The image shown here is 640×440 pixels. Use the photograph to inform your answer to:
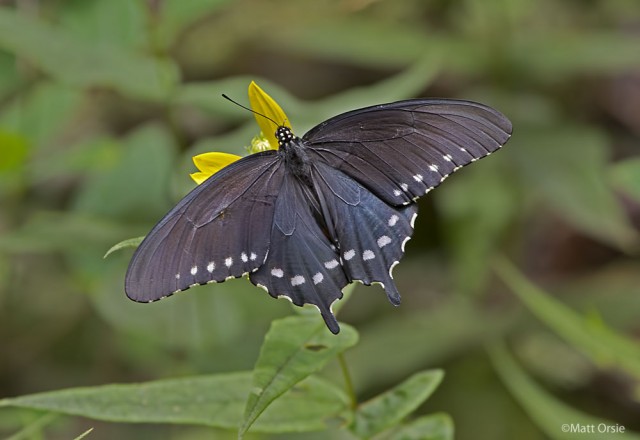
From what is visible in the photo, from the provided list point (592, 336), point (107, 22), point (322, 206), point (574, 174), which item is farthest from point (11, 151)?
point (574, 174)

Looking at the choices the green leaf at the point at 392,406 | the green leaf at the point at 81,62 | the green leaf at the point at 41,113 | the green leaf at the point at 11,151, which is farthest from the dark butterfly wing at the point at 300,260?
the green leaf at the point at 41,113

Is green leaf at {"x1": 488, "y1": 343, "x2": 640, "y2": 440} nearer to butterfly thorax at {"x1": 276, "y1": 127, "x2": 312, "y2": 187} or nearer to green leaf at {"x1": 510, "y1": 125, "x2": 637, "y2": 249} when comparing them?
green leaf at {"x1": 510, "y1": 125, "x2": 637, "y2": 249}

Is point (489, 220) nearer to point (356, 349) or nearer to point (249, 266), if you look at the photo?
point (356, 349)

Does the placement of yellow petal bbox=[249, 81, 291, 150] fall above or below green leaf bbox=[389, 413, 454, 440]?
above

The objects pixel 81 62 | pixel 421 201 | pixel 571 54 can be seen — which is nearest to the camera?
pixel 81 62

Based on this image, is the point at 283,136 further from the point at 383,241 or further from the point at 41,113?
the point at 41,113

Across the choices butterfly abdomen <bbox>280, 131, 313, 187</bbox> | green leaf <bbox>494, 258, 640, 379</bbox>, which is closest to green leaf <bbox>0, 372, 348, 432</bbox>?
butterfly abdomen <bbox>280, 131, 313, 187</bbox>
